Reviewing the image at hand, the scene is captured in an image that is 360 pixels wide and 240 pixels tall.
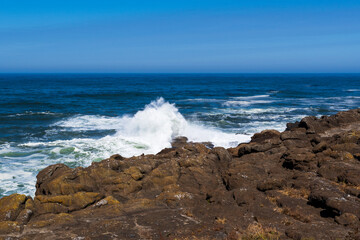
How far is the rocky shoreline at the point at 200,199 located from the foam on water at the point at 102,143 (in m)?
5.56

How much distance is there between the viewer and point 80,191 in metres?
12.7

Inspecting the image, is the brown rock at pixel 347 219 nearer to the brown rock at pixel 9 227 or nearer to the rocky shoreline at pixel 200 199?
the rocky shoreline at pixel 200 199

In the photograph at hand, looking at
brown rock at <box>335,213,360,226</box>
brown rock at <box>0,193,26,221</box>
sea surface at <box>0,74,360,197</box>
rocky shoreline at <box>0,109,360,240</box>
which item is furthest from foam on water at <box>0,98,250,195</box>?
brown rock at <box>335,213,360,226</box>

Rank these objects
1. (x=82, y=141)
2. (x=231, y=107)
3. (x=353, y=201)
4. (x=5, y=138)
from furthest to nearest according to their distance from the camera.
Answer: (x=231, y=107) < (x=5, y=138) < (x=82, y=141) < (x=353, y=201)

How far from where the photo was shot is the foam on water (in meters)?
19.4

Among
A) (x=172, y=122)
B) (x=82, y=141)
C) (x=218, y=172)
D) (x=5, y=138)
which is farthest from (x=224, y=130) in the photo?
(x=5, y=138)

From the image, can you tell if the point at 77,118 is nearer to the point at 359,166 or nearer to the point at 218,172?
the point at 218,172

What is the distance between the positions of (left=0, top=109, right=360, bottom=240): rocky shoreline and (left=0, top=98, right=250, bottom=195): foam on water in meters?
5.56

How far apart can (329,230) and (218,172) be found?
671 centimetres

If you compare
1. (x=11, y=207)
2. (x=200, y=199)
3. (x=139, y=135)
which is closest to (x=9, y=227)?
(x=11, y=207)

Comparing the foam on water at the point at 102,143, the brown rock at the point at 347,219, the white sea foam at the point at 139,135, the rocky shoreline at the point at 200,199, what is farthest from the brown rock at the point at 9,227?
the white sea foam at the point at 139,135

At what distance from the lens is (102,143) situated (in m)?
25.4

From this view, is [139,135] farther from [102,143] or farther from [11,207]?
[11,207]

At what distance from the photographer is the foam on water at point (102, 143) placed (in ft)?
63.6
